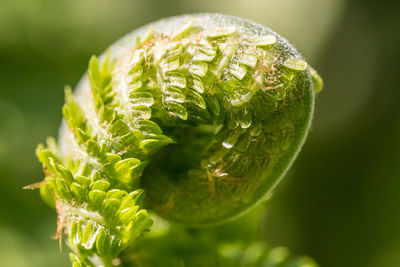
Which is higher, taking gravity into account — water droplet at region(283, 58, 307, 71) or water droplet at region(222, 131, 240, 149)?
water droplet at region(283, 58, 307, 71)

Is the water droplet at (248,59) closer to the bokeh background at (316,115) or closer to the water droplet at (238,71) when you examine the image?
the water droplet at (238,71)

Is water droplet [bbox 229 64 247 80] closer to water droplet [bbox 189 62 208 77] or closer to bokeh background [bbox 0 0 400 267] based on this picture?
water droplet [bbox 189 62 208 77]

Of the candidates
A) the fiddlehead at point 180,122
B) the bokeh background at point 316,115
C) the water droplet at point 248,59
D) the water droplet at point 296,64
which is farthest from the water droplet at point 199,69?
the bokeh background at point 316,115

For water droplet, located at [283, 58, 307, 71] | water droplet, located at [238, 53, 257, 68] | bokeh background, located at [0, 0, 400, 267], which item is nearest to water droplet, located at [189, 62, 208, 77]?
water droplet, located at [238, 53, 257, 68]

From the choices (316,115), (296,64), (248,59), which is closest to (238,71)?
(248,59)

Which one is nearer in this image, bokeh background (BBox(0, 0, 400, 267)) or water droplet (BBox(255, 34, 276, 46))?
water droplet (BBox(255, 34, 276, 46))
